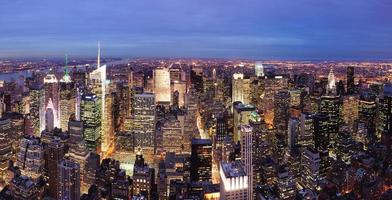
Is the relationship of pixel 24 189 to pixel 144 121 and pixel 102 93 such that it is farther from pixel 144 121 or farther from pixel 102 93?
pixel 102 93

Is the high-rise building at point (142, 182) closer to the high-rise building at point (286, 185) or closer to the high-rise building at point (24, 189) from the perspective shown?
the high-rise building at point (24, 189)

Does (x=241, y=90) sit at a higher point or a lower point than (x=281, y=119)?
higher

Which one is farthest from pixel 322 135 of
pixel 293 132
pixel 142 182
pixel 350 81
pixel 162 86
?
pixel 162 86

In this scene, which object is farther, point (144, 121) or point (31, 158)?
point (144, 121)

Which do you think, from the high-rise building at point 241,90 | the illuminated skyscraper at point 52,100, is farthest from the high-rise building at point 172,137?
the high-rise building at point 241,90

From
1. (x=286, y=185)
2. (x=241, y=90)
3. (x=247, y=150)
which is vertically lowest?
(x=286, y=185)

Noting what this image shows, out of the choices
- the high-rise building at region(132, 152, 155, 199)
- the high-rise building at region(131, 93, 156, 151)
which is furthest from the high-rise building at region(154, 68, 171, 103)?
the high-rise building at region(132, 152, 155, 199)

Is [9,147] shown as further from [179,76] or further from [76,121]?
[179,76]
